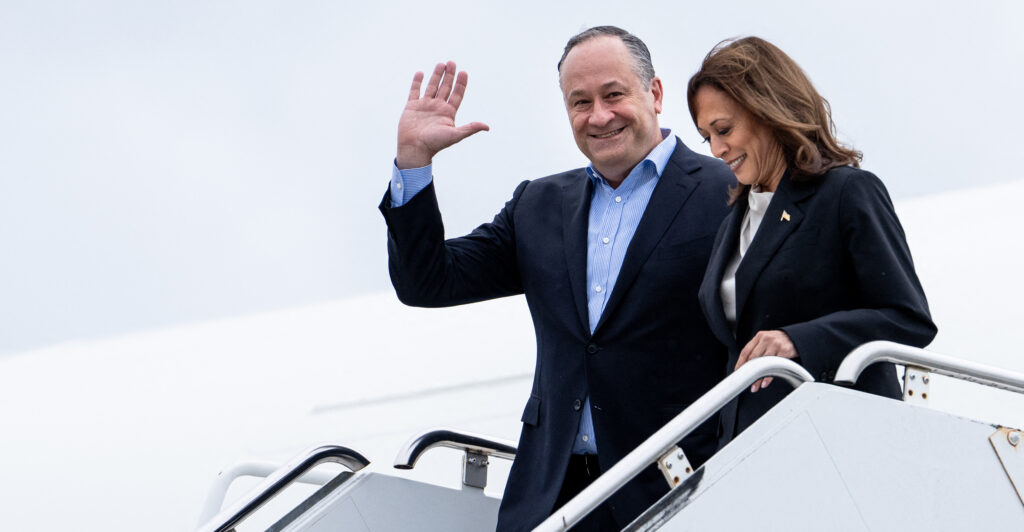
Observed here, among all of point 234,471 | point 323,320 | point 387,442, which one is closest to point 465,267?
point 234,471

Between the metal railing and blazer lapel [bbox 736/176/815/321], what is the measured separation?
1.21 m

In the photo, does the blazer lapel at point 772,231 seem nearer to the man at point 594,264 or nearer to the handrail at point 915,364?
the handrail at point 915,364

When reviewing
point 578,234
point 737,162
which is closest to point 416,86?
point 578,234

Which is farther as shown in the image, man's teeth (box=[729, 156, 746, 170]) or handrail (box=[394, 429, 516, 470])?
handrail (box=[394, 429, 516, 470])

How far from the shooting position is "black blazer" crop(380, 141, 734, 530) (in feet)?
9.74

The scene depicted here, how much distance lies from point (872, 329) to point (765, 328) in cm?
25

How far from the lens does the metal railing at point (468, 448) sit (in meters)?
3.39

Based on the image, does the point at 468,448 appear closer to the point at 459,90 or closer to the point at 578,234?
the point at 578,234

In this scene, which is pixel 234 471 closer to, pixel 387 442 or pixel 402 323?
pixel 387 442


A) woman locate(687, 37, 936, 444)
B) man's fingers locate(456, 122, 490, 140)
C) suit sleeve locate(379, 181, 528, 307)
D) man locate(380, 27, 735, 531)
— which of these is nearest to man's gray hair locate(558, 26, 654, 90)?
man locate(380, 27, 735, 531)

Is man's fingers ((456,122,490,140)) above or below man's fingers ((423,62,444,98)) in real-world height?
below

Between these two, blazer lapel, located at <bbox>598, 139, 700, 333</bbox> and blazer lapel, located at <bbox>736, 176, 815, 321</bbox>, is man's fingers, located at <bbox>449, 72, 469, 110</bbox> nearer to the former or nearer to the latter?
blazer lapel, located at <bbox>598, 139, 700, 333</bbox>

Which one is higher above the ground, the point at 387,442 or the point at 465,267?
the point at 465,267

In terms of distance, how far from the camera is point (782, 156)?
2.59m
